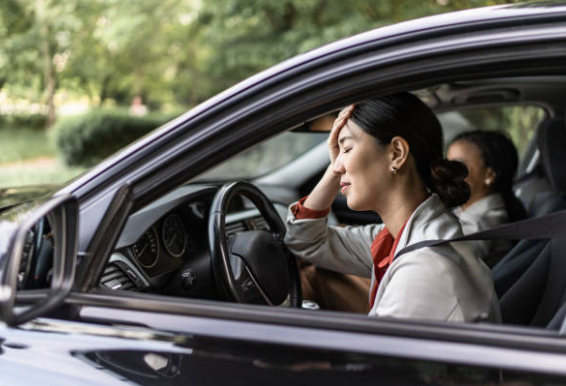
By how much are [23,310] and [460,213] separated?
2.39 m

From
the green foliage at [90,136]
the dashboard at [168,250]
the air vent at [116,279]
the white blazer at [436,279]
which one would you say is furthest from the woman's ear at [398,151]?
the green foliage at [90,136]

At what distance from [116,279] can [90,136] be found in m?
12.0

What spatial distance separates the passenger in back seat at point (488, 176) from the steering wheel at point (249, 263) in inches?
52.1

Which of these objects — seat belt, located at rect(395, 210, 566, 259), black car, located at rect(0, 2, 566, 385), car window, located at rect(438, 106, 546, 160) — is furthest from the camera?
car window, located at rect(438, 106, 546, 160)

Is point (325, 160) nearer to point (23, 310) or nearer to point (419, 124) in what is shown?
point (419, 124)

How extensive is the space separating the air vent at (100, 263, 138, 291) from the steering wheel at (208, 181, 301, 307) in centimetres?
25

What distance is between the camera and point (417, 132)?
5.57ft

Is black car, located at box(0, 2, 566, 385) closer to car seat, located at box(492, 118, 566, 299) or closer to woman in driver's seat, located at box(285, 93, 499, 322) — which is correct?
woman in driver's seat, located at box(285, 93, 499, 322)

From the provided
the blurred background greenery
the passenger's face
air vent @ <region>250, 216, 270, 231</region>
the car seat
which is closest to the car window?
the blurred background greenery

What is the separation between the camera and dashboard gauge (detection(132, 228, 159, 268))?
2.03 meters

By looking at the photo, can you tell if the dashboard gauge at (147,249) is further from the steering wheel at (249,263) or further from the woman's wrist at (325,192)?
the woman's wrist at (325,192)

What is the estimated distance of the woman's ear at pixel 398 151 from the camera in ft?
5.43

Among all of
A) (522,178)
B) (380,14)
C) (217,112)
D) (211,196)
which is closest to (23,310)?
(217,112)

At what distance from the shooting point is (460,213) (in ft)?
10.5
